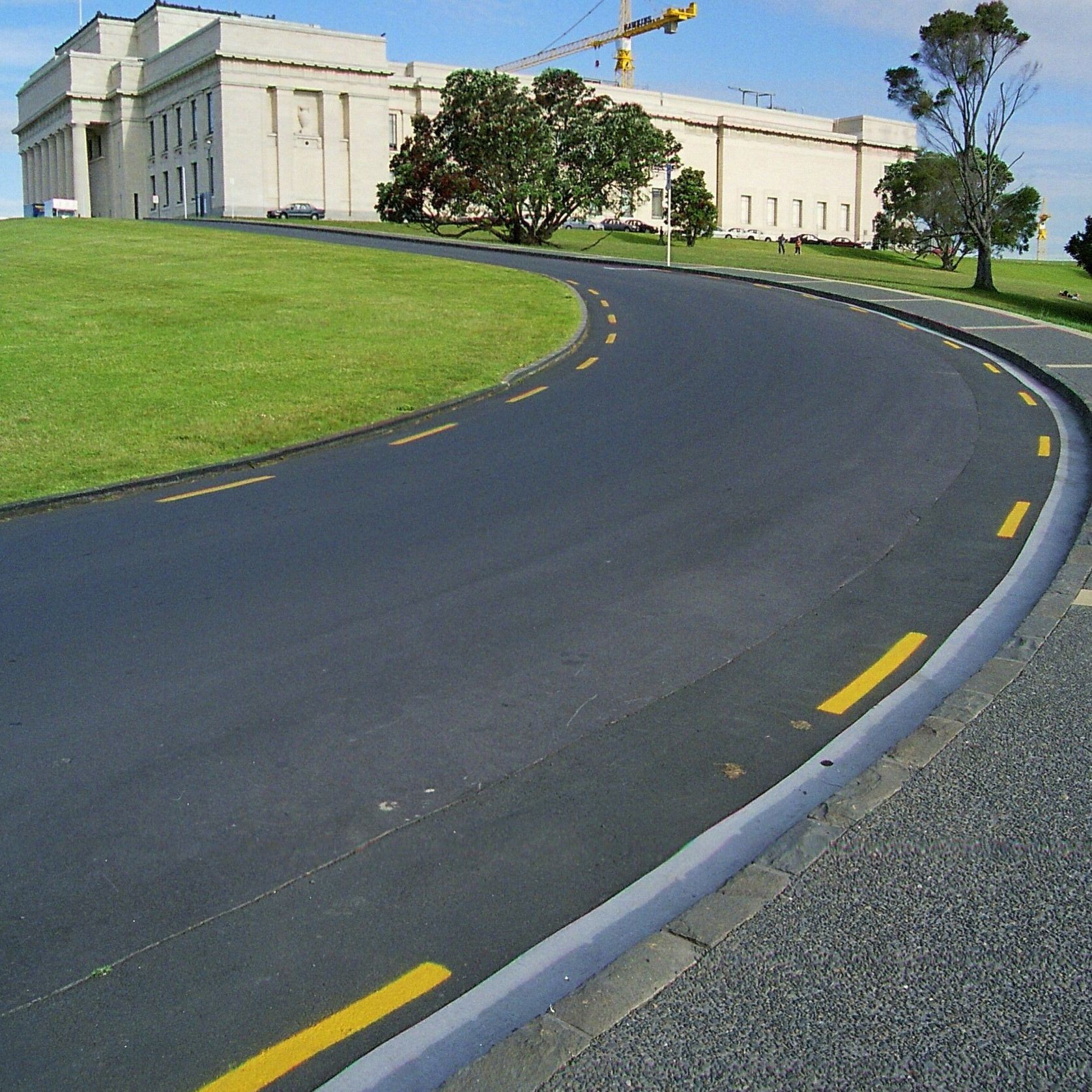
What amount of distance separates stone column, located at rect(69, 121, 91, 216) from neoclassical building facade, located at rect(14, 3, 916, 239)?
124mm

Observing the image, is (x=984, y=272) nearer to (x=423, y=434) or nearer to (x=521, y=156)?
(x=521, y=156)

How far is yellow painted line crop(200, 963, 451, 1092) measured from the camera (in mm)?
3471

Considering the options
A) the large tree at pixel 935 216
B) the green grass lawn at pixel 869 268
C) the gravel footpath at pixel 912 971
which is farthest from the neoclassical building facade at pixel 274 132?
the gravel footpath at pixel 912 971

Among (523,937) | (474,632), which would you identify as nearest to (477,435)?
(474,632)

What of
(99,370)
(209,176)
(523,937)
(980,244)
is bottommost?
(523,937)

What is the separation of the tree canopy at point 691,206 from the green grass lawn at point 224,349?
4394 cm

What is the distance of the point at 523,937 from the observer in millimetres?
4188

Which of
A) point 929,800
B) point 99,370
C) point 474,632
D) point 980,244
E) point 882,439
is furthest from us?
point 980,244

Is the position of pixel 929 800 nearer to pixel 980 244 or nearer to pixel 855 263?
pixel 980 244

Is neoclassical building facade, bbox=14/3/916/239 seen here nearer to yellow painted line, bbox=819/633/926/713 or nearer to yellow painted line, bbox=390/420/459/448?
yellow painted line, bbox=390/420/459/448

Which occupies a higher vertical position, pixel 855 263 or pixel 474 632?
pixel 855 263

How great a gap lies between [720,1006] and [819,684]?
3.13 m

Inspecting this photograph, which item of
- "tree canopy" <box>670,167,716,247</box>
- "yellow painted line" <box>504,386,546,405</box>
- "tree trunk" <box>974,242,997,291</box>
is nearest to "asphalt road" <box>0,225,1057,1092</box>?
"yellow painted line" <box>504,386,546,405</box>

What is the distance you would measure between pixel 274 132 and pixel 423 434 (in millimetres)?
80716
